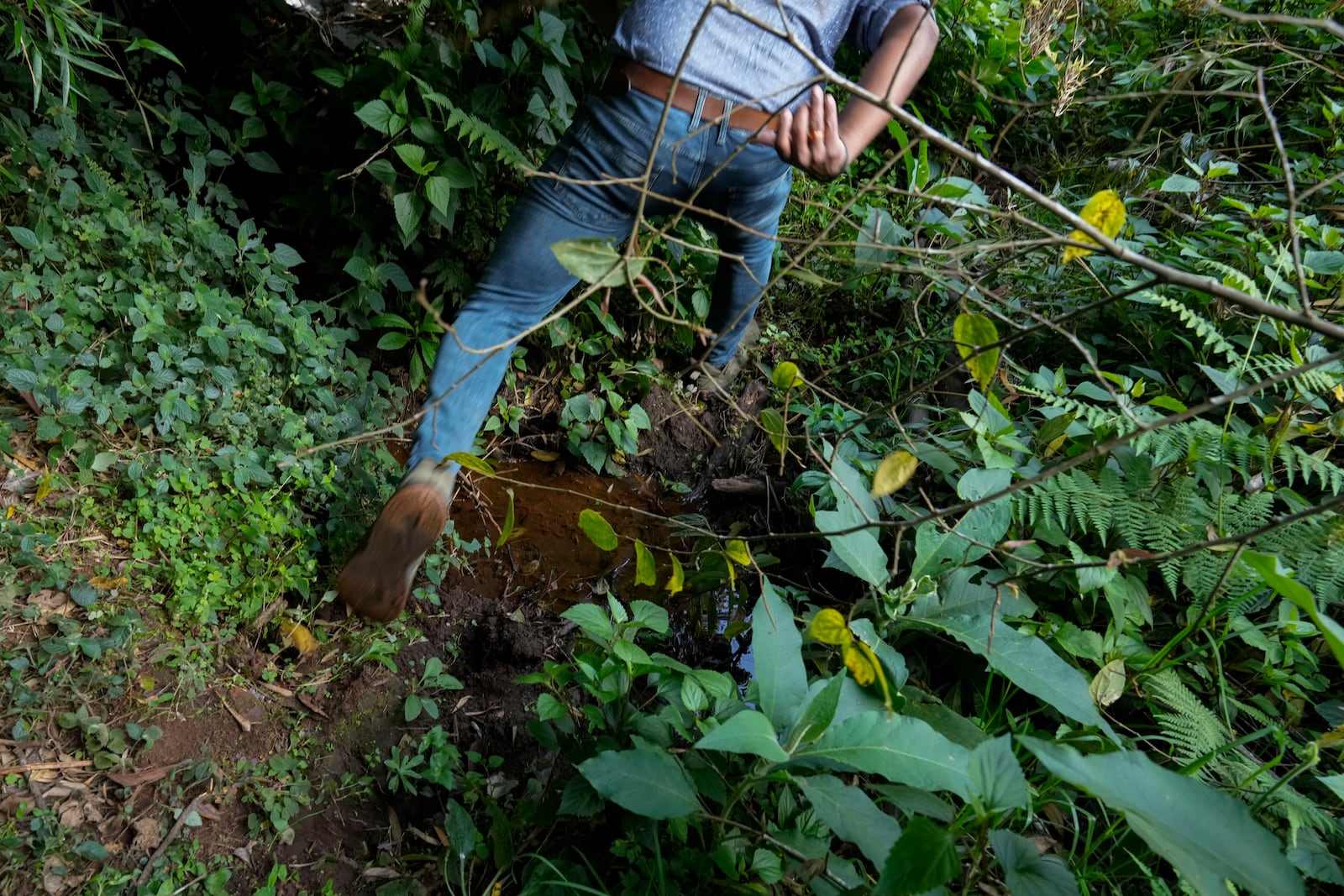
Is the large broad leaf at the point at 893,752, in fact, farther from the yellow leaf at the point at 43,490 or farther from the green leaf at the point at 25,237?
the green leaf at the point at 25,237

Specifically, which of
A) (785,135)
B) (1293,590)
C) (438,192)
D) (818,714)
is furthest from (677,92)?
(1293,590)

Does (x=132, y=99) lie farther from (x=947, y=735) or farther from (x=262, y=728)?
(x=947, y=735)

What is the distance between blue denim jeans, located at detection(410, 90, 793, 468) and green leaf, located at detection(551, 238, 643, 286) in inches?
24.1

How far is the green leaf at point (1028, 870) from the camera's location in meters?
1.17

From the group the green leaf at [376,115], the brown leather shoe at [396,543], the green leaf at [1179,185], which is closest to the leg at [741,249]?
the brown leather shoe at [396,543]

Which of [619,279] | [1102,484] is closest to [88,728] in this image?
[619,279]

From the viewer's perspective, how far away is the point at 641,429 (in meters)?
2.80

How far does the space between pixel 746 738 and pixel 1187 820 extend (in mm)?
579

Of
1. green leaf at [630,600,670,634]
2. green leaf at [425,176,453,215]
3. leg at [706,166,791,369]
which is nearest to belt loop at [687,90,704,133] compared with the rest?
leg at [706,166,791,369]

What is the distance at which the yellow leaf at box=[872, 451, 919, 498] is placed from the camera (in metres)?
1.30

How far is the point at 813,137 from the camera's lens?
1457 mm

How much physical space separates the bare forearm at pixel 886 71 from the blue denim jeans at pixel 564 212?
9.1 inches

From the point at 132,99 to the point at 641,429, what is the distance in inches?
74.9

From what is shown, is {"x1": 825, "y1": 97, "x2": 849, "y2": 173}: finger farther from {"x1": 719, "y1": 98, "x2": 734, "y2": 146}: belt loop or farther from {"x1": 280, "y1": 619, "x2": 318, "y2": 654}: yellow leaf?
{"x1": 280, "y1": 619, "x2": 318, "y2": 654}: yellow leaf
